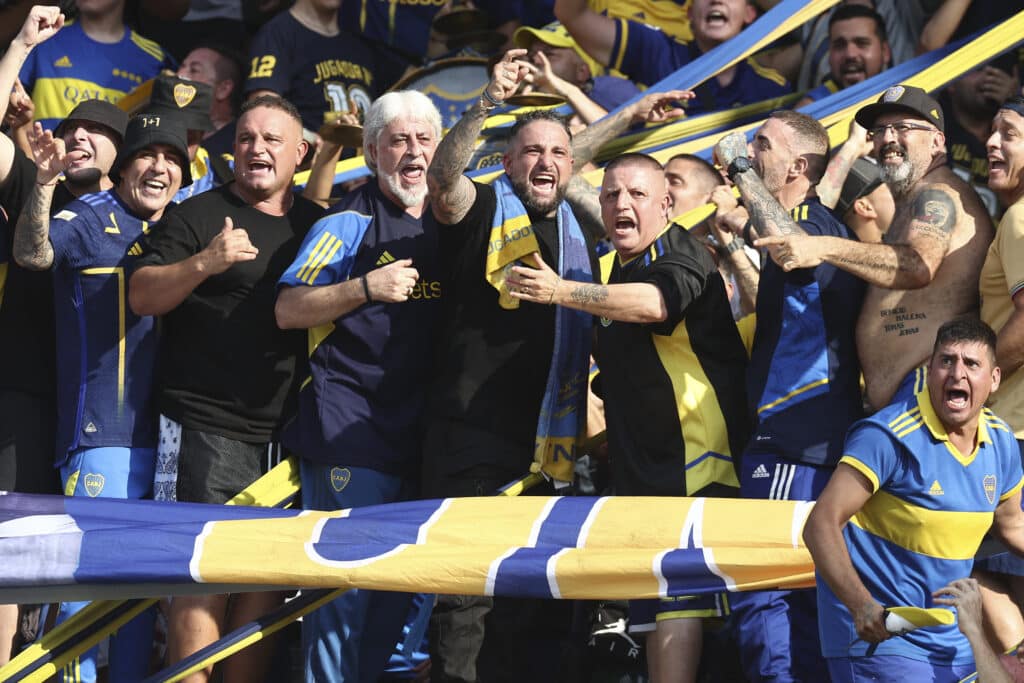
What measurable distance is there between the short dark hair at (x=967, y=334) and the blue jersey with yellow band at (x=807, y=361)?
0.80 m

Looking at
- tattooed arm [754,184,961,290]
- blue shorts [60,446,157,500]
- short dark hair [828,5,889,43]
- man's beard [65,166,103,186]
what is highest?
short dark hair [828,5,889,43]

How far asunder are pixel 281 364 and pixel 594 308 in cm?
132

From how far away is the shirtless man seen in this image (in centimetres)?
555

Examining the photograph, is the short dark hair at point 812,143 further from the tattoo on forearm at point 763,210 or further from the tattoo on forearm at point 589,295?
the tattoo on forearm at point 589,295

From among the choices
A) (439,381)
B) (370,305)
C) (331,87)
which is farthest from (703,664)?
(331,87)

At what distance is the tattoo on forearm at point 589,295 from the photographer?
219 inches

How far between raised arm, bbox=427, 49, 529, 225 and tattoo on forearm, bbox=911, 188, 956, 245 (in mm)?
1446

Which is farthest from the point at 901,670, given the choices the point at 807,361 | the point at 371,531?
the point at 371,531

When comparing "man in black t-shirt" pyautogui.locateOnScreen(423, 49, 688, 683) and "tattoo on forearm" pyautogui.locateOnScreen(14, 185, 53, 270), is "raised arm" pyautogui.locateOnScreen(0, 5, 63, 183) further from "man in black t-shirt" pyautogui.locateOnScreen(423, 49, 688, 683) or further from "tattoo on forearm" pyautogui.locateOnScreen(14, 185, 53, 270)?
"man in black t-shirt" pyautogui.locateOnScreen(423, 49, 688, 683)

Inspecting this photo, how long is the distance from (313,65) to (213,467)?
3.84 meters

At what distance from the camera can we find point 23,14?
987 centimetres

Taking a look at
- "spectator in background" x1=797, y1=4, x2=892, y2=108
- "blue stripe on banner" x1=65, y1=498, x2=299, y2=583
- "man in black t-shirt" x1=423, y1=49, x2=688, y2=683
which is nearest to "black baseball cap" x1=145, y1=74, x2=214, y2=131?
"man in black t-shirt" x1=423, y1=49, x2=688, y2=683

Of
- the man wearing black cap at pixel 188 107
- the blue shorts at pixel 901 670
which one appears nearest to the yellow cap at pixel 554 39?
the man wearing black cap at pixel 188 107

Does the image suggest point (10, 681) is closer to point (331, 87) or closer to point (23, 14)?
point (331, 87)
